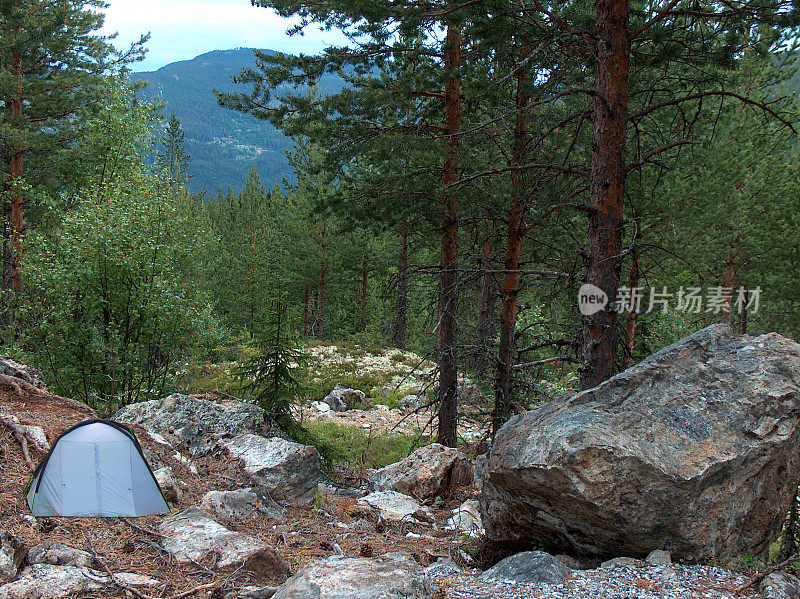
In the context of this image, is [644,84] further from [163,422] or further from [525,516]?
[163,422]

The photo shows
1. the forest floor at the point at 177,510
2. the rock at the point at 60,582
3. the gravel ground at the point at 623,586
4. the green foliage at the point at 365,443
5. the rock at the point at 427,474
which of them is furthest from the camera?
the green foliage at the point at 365,443

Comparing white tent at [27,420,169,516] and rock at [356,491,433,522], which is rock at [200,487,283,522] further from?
rock at [356,491,433,522]

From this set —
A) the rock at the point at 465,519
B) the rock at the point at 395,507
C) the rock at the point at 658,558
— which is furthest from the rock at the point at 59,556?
the rock at the point at 658,558

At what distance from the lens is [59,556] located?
4.42m

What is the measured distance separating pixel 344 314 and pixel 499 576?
3727 centimetres

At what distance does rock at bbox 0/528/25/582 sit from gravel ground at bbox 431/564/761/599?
309 cm

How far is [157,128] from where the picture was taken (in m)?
17.9

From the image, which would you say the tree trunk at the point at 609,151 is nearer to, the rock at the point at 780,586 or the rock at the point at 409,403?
the rock at the point at 780,586

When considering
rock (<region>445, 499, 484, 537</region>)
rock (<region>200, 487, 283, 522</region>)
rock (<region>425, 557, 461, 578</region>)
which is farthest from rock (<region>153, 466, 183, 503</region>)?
rock (<region>445, 499, 484, 537</region>)

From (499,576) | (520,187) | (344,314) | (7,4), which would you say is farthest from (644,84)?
(344,314)

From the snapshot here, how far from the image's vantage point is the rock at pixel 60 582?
3.72 meters

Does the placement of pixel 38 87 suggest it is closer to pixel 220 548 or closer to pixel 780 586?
pixel 220 548

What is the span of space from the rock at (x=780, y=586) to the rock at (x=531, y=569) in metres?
1.37

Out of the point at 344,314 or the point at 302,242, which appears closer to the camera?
the point at 302,242
